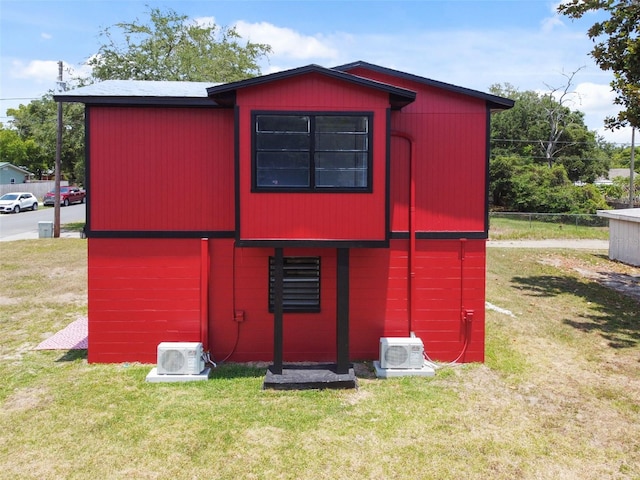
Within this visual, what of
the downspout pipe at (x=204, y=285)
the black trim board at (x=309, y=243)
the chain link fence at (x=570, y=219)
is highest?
the chain link fence at (x=570, y=219)

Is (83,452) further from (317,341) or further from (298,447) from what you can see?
(317,341)

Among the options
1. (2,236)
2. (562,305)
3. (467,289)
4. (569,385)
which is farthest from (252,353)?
(2,236)

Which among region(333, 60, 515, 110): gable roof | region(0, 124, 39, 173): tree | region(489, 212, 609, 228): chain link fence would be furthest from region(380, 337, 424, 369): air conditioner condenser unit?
region(0, 124, 39, 173): tree

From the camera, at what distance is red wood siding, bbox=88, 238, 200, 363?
26.6 ft

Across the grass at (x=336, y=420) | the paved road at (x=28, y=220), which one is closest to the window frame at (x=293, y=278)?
the grass at (x=336, y=420)

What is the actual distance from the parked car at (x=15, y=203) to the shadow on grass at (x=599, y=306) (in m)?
35.2

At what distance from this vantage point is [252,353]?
828cm

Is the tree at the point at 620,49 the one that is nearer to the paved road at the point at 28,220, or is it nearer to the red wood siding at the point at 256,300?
the red wood siding at the point at 256,300

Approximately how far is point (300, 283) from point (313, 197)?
64.7 inches

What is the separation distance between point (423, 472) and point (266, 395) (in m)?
2.52

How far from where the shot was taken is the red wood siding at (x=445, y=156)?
819 cm

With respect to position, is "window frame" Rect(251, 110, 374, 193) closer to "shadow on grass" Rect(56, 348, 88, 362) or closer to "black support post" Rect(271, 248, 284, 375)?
"black support post" Rect(271, 248, 284, 375)

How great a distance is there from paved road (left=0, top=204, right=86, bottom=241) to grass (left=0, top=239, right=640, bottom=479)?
1837 cm

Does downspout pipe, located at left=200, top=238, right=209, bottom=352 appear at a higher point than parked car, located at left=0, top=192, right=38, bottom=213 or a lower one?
lower
